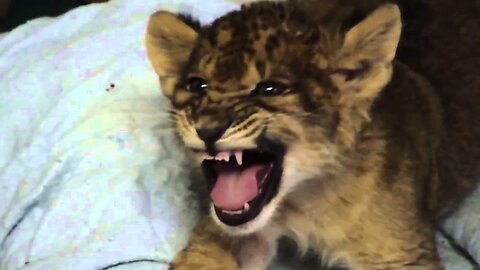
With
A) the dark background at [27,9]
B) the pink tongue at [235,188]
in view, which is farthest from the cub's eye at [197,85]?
the dark background at [27,9]

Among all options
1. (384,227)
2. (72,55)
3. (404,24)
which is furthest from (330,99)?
(72,55)

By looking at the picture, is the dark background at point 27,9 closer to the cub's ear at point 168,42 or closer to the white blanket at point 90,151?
the white blanket at point 90,151

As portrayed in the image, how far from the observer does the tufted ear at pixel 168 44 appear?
1.36 meters

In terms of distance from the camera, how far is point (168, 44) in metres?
1.37

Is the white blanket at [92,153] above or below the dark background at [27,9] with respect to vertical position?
above

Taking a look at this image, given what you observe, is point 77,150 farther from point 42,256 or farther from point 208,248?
point 208,248

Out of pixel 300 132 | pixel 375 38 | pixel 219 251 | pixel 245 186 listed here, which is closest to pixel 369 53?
pixel 375 38

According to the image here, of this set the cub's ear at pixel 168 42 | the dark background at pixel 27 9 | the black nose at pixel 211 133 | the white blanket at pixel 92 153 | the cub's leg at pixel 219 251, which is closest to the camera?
the black nose at pixel 211 133

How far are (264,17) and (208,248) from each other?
0.41 meters

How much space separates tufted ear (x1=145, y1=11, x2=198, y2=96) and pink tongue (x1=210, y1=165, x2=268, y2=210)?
180 mm

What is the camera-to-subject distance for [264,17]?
4.20 feet

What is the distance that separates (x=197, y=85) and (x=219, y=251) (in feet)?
1.10

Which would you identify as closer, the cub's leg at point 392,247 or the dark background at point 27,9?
the cub's leg at point 392,247

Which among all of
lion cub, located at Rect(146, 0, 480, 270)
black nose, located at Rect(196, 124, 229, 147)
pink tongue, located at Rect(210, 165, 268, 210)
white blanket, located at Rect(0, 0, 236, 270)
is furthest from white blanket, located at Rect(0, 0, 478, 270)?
black nose, located at Rect(196, 124, 229, 147)
